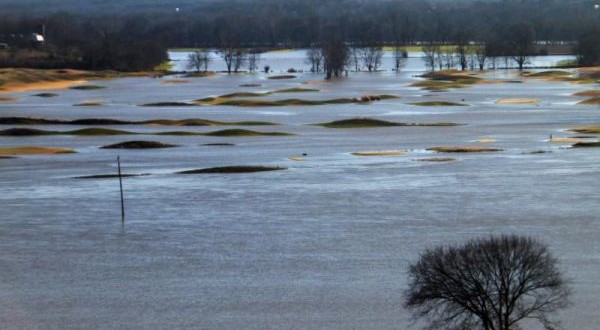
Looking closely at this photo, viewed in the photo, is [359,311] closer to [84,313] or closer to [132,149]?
[84,313]

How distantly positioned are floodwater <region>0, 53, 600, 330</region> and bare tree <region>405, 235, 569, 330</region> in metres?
0.88

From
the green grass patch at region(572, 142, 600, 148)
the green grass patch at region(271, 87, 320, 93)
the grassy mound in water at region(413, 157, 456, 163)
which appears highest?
the grassy mound in water at region(413, 157, 456, 163)

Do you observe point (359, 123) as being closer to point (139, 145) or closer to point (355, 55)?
point (139, 145)

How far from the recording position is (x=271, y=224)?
2144cm

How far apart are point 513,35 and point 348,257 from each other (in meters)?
86.4

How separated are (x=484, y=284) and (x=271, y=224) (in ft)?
27.4

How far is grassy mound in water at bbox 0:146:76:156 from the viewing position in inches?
1321

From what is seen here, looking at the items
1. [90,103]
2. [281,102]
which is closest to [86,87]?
[90,103]

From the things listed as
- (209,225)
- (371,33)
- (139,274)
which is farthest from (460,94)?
(371,33)

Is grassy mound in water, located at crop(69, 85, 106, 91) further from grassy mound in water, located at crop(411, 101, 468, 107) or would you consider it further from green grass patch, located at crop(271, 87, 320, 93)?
grassy mound in water, located at crop(411, 101, 468, 107)

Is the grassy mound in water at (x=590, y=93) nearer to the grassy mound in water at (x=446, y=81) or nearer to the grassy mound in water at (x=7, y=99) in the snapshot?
the grassy mound in water at (x=446, y=81)

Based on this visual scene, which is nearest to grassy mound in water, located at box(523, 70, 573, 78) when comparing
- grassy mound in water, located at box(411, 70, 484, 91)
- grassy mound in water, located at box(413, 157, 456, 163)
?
grassy mound in water, located at box(411, 70, 484, 91)

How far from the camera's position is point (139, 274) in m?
17.7

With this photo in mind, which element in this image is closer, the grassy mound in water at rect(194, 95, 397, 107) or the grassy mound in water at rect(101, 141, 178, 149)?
the grassy mound in water at rect(101, 141, 178, 149)
